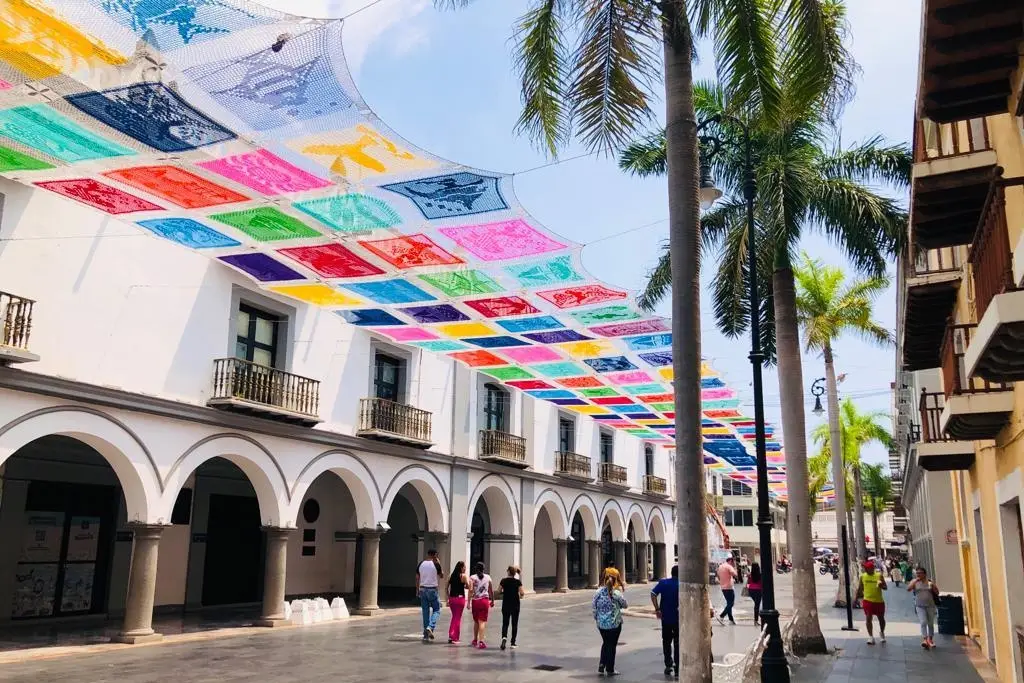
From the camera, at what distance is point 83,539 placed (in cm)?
1758

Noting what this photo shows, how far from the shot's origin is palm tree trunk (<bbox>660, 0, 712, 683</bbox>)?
8766 millimetres

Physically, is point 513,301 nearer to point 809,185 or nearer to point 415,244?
point 415,244

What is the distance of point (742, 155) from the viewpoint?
1567 centimetres

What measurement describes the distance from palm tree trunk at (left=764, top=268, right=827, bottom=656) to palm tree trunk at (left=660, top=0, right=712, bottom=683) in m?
6.35

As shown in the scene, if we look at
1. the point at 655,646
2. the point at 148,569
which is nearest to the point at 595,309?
the point at 655,646

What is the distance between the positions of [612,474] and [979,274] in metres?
26.8

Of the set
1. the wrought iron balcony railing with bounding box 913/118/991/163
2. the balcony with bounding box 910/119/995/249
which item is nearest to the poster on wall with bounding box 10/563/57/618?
the balcony with bounding box 910/119/995/249

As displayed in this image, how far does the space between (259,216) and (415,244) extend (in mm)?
2362

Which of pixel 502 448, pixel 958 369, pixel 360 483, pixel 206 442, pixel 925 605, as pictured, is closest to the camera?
pixel 958 369

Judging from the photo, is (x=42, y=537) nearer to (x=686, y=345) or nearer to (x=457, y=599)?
(x=457, y=599)

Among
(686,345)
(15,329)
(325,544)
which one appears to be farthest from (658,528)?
(15,329)

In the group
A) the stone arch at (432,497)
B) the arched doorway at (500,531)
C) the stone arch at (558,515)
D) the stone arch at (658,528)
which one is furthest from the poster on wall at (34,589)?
the stone arch at (658,528)

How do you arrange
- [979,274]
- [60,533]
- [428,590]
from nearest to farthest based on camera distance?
[979,274], [428,590], [60,533]

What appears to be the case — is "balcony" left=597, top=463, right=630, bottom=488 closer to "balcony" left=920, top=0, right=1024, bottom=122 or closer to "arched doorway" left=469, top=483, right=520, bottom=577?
"arched doorway" left=469, top=483, right=520, bottom=577
